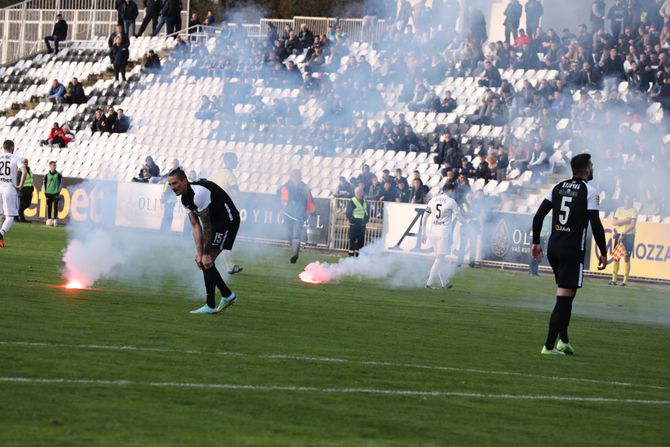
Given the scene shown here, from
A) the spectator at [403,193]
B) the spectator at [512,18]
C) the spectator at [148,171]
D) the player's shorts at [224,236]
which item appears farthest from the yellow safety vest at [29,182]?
the player's shorts at [224,236]

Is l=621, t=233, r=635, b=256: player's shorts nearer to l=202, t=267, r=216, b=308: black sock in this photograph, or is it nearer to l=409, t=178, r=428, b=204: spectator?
l=409, t=178, r=428, b=204: spectator

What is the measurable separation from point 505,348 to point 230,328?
296 cm

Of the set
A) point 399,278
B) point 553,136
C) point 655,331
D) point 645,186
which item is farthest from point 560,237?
point 553,136

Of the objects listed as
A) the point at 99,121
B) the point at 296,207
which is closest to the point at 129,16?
the point at 99,121

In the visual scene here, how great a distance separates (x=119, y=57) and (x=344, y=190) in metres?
15.4

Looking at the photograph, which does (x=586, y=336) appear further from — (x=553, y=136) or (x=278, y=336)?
(x=553, y=136)

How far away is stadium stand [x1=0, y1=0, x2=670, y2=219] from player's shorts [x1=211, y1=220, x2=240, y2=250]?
16819 mm

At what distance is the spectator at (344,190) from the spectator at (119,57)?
14679mm

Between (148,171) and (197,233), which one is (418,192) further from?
(197,233)

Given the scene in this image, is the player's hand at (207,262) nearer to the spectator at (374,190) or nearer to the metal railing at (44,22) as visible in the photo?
the spectator at (374,190)

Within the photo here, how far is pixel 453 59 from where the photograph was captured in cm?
3703

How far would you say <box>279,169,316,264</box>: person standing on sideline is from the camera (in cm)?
2798

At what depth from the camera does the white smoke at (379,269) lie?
22.9 meters

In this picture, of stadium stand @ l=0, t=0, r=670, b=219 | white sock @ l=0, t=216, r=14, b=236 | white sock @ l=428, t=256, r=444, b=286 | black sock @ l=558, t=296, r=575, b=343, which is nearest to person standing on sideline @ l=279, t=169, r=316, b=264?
white sock @ l=428, t=256, r=444, b=286
